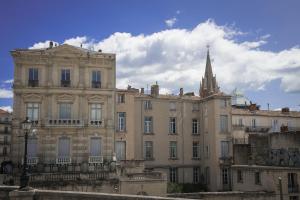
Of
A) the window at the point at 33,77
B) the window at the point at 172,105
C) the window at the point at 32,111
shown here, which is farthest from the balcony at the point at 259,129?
the window at the point at 33,77

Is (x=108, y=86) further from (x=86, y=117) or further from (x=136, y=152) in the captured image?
(x=136, y=152)

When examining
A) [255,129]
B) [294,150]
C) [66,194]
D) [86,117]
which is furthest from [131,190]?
[255,129]

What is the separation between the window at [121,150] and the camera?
1717 inches

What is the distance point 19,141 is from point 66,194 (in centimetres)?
2271

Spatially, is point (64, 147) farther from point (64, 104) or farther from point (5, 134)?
point (5, 134)

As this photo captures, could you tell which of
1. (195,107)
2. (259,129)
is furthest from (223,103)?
(259,129)

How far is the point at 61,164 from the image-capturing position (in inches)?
1478

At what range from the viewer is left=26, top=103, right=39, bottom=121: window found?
126 feet

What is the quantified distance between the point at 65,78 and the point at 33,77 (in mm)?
3075

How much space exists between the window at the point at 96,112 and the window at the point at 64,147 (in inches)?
134

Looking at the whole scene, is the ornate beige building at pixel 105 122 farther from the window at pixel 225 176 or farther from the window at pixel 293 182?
the window at pixel 293 182

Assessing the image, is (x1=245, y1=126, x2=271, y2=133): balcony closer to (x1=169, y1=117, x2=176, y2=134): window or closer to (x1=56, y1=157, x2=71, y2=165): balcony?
(x1=169, y1=117, x2=176, y2=134): window

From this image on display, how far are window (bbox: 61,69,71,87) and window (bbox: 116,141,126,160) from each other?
892cm

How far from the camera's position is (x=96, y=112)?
40.2 metres
